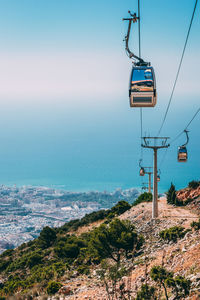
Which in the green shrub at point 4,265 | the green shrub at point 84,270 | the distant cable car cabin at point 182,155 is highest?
the distant cable car cabin at point 182,155

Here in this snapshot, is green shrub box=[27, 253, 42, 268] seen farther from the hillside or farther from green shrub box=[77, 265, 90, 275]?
green shrub box=[77, 265, 90, 275]

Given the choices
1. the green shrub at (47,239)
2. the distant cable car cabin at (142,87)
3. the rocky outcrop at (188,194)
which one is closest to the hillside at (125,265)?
the rocky outcrop at (188,194)

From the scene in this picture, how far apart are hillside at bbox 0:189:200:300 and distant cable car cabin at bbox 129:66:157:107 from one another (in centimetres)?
467

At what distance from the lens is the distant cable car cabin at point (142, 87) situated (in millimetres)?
9734

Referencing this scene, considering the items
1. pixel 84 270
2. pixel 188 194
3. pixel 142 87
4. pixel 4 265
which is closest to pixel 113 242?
pixel 84 270

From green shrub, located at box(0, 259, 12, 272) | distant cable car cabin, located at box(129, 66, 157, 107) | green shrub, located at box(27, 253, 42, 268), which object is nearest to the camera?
distant cable car cabin, located at box(129, 66, 157, 107)

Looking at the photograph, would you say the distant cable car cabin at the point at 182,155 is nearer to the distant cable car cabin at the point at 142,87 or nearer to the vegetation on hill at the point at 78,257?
the vegetation on hill at the point at 78,257

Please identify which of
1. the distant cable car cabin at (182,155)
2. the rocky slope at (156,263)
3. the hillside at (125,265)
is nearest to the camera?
the hillside at (125,265)

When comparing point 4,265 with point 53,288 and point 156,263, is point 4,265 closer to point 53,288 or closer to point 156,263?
point 53,288

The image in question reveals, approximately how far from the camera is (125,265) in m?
13.5

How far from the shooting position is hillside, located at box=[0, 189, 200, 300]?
846 cm

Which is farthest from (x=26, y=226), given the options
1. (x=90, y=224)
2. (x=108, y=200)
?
(x=90, y=224)

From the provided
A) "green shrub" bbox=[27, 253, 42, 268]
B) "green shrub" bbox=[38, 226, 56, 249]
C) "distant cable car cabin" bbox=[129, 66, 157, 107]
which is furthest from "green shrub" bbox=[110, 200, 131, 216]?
"distant cable car cabin" bbox=[129, 66, 157, 107]

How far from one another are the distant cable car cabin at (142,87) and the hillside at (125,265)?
467cm
